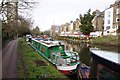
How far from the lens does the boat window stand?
2961 millimetres

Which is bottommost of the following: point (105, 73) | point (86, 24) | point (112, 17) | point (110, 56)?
point (105, 73)

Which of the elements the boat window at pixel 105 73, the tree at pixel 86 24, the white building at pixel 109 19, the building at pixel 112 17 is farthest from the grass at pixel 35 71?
the white building at pixel 109 19

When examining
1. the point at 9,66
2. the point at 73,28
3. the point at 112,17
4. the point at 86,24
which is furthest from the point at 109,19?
the point at 9,66

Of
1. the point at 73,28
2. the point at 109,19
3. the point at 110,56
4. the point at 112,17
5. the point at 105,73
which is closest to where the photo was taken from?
the point at 105,73

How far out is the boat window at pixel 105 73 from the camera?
2.96m

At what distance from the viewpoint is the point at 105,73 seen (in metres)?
3.22

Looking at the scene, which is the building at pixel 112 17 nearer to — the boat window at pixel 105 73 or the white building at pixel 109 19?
the white building at pixel 109 19

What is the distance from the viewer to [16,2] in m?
15.4

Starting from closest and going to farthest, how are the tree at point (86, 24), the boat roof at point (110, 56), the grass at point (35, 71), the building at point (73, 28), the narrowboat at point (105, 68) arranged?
the narrowboat at point (105, 68) → the boat roof at point (110, 56) → the grass at point (35, 71) → the tree at point (86, 24) → the building at point (73, 28)

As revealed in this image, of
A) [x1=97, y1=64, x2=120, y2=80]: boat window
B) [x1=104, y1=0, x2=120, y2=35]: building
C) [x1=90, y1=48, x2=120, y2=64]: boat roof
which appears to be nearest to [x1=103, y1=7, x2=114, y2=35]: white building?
[x1=104, y1=0, x2=120, y2=35]: building

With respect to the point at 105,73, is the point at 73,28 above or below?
above

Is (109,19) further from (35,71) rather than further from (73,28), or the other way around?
(35,71)

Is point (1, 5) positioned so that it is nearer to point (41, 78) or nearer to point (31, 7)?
point (31, 7)

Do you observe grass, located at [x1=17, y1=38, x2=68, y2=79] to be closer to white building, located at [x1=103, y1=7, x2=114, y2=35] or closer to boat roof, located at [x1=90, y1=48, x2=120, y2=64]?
boat roof, located at [x1=90, y1=48, x2=120, y2=64]
